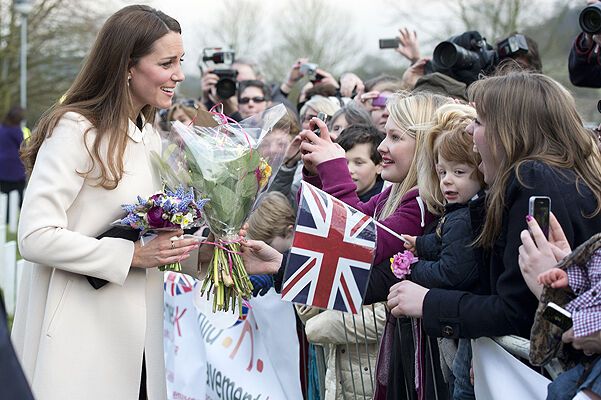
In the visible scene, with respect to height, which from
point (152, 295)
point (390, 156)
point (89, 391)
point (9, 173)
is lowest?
point (9, 173)

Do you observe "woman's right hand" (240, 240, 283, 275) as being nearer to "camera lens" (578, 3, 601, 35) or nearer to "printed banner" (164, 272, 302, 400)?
"printed banner" (164, 272, 302, 400)

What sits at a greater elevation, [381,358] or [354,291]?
[354,291]

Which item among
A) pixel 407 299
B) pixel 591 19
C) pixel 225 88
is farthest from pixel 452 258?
pixel 225 88

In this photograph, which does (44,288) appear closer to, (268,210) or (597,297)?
(268,210)

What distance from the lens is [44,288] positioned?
3.74m

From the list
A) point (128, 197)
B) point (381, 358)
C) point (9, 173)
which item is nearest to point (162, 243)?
point (128, 197)

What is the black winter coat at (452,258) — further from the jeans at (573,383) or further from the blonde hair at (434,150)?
the jeans at (573,383)

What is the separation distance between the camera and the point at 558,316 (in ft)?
8.90

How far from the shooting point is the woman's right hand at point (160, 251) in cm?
372

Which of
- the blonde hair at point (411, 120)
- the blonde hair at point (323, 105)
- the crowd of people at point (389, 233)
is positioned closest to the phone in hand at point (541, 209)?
the crowd of people at point (389, 233)

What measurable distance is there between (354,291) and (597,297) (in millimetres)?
1228

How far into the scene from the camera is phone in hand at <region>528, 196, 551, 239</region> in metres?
2.86

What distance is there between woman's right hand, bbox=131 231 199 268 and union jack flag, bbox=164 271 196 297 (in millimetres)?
2241

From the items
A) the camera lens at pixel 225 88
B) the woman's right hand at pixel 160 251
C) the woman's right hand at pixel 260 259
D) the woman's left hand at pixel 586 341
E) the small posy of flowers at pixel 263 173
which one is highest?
the woman's left hand at pixel 586 341
